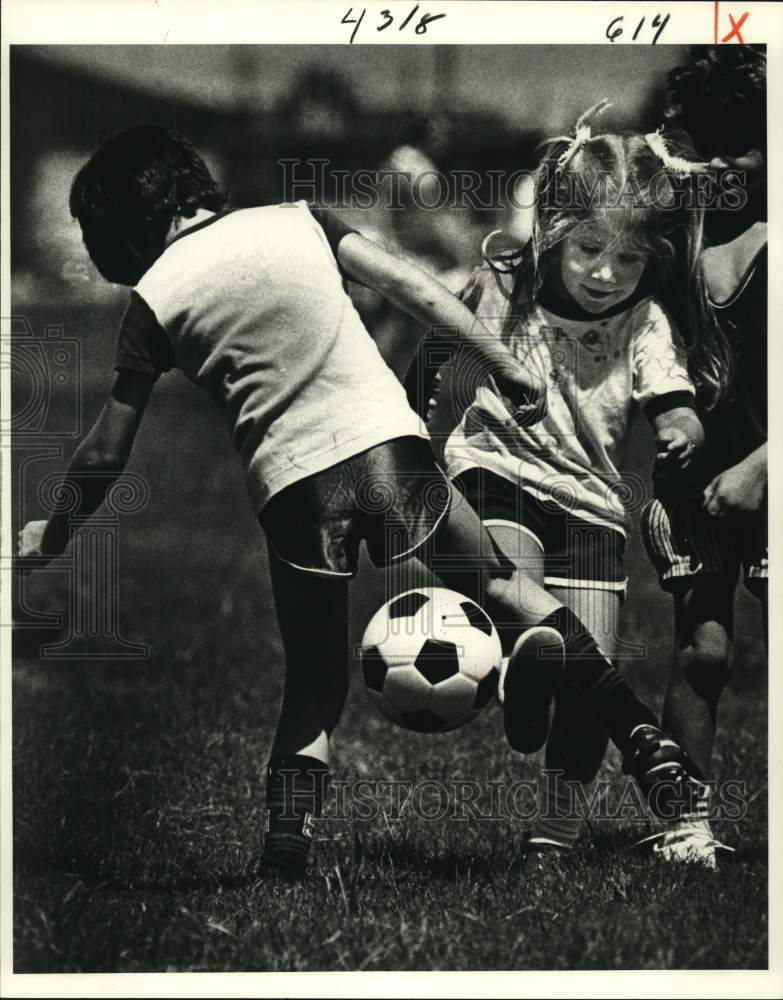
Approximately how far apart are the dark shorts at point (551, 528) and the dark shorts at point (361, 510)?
10cm

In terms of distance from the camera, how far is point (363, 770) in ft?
13.3

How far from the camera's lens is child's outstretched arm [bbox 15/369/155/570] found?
381 cm

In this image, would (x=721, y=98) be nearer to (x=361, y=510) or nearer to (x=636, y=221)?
(x=636, y=221)

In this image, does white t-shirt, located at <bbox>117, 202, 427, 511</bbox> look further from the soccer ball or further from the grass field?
the soccer ball

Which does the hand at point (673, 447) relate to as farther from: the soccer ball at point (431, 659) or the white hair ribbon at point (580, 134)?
the white hair ribbon at point (580, 134)

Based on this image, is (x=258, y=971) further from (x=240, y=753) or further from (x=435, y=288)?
(x=435, y=288)

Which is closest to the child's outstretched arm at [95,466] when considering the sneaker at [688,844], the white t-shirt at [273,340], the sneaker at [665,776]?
the white t-shirt at [273,340]

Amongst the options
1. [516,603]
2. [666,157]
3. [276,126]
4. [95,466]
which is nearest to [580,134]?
[666,157]

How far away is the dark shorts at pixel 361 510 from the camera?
373 cm

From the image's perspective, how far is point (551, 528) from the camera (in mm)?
3830

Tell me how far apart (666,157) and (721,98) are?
0.73 ft

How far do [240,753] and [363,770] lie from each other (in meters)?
0.36

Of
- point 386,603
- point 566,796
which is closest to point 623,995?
point 566,796

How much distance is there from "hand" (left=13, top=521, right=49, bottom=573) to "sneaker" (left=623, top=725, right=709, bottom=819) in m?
1.68
